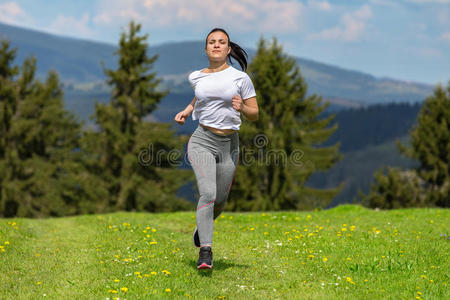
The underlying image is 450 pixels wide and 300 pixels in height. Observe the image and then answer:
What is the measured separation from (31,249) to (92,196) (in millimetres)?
35448

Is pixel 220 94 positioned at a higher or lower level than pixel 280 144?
higher

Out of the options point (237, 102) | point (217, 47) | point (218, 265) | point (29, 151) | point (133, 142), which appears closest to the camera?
point (237, 102)

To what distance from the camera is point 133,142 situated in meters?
44.2

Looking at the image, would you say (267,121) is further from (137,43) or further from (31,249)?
(31,249)

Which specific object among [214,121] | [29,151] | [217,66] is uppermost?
[217,66]

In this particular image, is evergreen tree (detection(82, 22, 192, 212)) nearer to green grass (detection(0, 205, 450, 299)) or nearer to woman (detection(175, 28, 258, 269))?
green grass (detection(0, 205, 450, 299))

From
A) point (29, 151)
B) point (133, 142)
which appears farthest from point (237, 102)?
point (29, 151)

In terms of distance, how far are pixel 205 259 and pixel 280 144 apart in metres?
34.0

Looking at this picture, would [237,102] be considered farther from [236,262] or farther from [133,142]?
[133,142]

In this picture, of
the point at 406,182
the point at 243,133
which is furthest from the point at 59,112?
the point at 406,182

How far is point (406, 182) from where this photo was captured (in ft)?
164

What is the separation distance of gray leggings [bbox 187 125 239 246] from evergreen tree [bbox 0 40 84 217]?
41.1 m

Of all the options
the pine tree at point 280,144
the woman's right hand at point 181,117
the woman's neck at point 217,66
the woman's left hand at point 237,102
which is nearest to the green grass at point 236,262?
the woman's right hand at point 181,117

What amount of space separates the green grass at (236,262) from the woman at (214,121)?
87 centimetres
